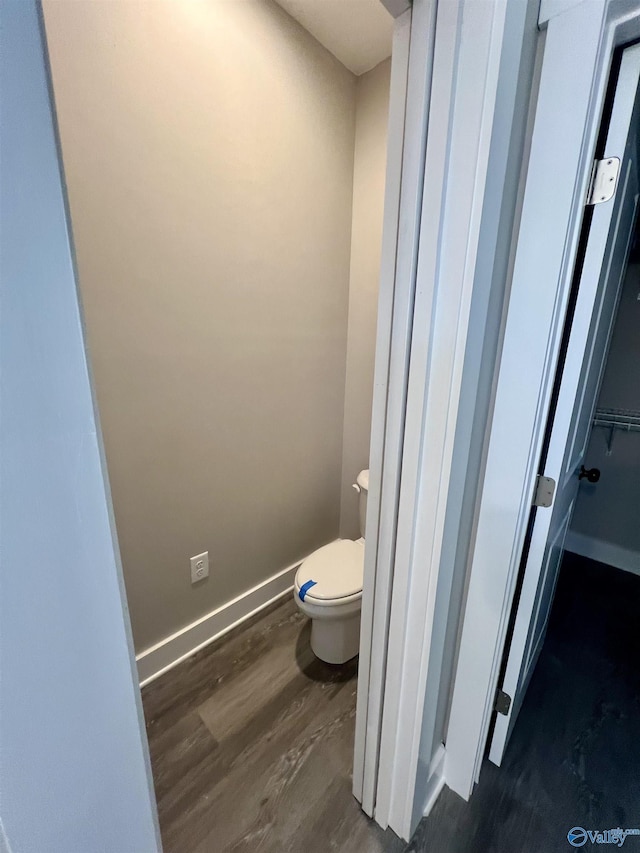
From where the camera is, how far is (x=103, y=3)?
39.9 inches

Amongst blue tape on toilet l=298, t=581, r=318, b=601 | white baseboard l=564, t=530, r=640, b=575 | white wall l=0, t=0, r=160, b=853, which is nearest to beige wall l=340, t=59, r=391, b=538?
blue tape on toilet l=298, t=581, r=318, b=601

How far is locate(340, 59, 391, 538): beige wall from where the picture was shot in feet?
5.51

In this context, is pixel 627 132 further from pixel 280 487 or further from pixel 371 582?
pixel 280 487

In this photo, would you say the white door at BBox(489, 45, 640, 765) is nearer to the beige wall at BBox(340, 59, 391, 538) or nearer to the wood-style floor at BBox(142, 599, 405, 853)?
the wood-style floor at BBox(142, 599, 405, 853)

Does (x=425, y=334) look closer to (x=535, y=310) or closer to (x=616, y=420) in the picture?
(x=535, y=310)

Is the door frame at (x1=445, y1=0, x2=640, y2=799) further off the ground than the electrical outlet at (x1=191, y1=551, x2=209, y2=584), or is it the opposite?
the door frame at (x1=445, y1=0, x2=640, y2=799)

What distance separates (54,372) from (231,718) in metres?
1.53

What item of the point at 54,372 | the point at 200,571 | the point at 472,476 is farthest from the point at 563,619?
the point at 54,372

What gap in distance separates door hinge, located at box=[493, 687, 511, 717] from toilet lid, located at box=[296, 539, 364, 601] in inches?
20.9

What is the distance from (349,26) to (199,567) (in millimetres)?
2214

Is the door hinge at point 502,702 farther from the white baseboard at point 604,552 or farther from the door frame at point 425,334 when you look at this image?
the white baseboard at point 604,552

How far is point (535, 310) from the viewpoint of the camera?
2.68 ft

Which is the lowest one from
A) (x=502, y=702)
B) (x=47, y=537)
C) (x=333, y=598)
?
(x=502, y=702)

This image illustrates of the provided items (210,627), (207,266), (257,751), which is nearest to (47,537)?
(207,266)
